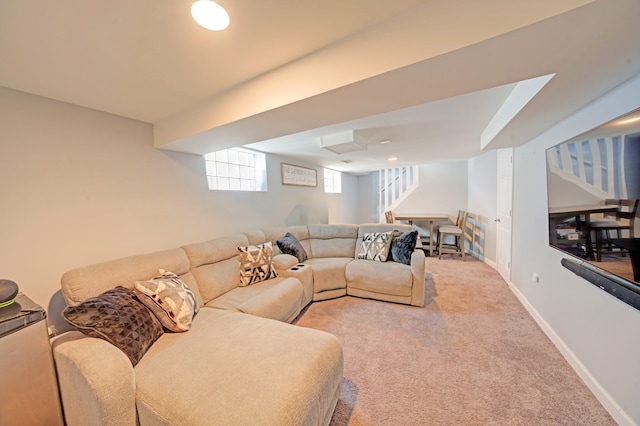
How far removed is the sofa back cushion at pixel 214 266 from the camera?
7.13 ft

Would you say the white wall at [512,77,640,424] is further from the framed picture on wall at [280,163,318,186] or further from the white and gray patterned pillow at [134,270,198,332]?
the framed picture on wall at [280,163,318,186]

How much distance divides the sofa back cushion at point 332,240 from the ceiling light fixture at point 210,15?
306 centimetres

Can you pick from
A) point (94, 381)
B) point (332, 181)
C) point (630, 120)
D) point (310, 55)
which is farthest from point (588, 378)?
point (332, 181)

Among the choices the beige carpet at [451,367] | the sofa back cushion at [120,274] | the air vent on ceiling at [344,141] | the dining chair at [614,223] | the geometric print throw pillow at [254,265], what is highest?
the air vent on ceiling at [344,141]

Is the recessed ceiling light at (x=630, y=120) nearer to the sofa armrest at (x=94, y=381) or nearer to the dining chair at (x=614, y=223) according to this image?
the dining chair at (x=614, y=223)

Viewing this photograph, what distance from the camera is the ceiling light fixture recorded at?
91 centimetres

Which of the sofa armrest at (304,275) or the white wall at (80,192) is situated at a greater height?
the white wall at (80,192)

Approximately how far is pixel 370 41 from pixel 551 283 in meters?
2.65

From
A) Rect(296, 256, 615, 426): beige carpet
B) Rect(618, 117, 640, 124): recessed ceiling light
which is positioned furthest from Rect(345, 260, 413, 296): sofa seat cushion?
Rect(618, 117, 640, 124): recessed ceiling light

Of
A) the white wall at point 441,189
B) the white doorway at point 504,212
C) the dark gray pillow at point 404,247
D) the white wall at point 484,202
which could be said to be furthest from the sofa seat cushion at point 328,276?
the white wall at point 441,189

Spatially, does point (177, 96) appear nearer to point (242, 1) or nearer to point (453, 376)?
point (242, 1)

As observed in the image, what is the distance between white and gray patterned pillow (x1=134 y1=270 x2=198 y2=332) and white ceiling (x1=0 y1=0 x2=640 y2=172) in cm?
126

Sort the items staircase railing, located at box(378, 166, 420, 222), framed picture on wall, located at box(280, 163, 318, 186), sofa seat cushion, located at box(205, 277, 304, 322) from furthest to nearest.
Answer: staircase railing, located at box(378, 166, 420, 222) < framed picture on wall, located at box(280, 163, 318, 186) < sofa seat cushion, located at box(205, 277, 304, 322)

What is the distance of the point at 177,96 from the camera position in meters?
1.67
